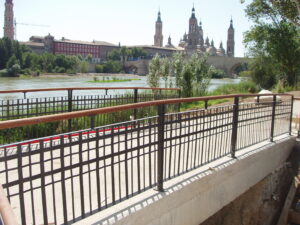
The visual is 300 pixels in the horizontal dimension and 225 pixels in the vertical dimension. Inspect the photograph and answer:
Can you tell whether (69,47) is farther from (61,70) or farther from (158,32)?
(158,32)

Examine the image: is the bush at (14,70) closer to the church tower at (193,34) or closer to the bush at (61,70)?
the bush at (61,70)

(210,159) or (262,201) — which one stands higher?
(210,159)

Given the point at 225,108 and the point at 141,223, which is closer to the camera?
the point at 141,223

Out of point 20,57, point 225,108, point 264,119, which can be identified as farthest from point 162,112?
point 20,57

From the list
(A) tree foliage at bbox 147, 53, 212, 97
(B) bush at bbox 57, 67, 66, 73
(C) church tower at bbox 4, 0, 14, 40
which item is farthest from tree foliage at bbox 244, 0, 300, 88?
(C) church tower at bbox 4, 0, 14, 40

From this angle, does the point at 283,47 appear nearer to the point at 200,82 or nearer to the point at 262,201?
the point at 200,82

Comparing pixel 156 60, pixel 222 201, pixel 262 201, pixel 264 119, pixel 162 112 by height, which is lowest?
pixel 262 201

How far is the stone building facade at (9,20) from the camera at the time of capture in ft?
433

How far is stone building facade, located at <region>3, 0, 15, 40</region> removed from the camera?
132 m

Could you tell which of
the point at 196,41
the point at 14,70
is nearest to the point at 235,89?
the point at 14,70

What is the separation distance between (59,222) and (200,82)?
48.9ft

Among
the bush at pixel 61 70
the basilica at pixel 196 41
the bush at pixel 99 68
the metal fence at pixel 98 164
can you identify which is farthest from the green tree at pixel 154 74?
the basilica at pixel 196 41

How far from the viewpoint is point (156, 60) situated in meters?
17.6

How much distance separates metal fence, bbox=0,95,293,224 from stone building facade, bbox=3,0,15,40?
5492 inches
